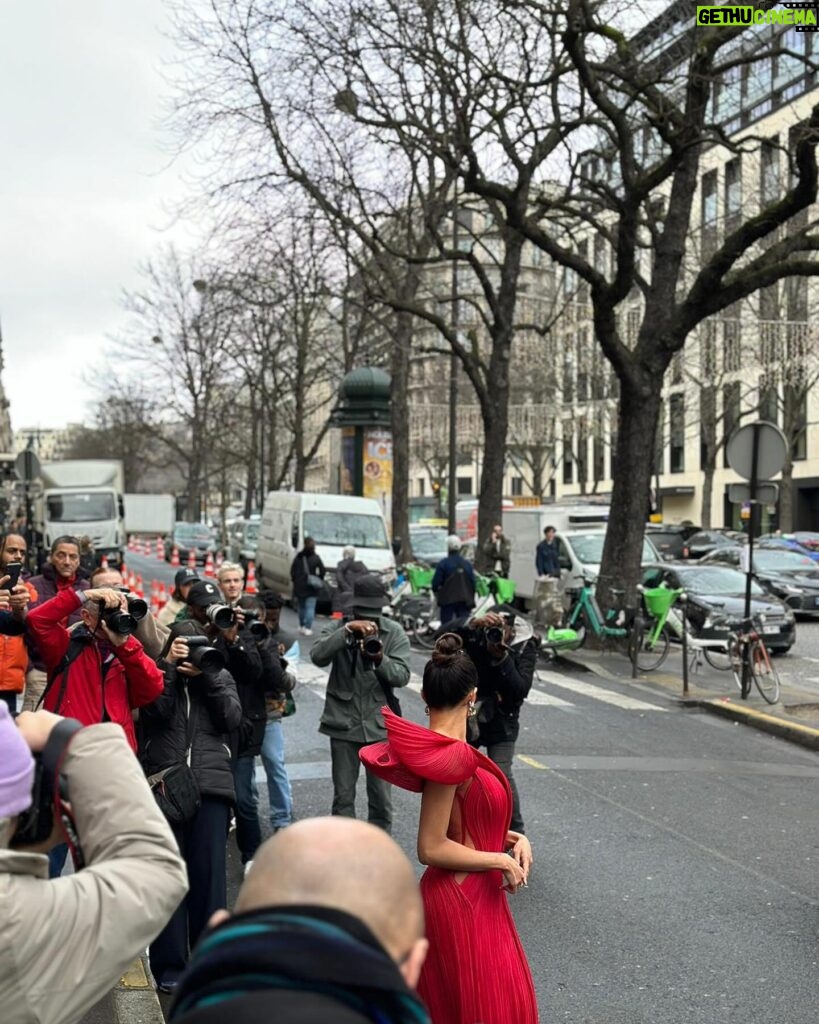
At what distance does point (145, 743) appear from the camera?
5.45 m

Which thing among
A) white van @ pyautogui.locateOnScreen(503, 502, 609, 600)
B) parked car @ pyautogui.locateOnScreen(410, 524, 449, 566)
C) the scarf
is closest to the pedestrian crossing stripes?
white van @ pyautogui.locateOnScreen(503, 502, 609, 600)

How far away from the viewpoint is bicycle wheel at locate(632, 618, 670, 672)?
56.6ft

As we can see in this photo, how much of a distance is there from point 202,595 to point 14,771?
4026 millimetres

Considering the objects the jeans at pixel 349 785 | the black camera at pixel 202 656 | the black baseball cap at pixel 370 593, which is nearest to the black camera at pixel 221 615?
the black camera at pixel 202 656

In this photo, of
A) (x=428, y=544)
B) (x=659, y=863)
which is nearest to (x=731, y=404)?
(x=428, y=544)

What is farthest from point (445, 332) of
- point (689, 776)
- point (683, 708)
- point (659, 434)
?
point (659, 434)

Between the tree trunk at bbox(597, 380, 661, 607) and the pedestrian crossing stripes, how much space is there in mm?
2442

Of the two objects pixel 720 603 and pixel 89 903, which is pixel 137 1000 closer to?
pixel 89 903

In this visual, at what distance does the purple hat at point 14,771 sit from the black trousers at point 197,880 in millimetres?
3319

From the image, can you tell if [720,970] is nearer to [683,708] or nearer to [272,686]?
[272,686]

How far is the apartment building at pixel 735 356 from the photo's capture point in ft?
115

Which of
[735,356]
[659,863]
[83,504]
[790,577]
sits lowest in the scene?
[659,863]

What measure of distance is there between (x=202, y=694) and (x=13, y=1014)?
346 cm

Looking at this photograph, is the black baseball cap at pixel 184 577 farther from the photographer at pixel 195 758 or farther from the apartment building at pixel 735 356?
the apartment building at pixel 735 356
